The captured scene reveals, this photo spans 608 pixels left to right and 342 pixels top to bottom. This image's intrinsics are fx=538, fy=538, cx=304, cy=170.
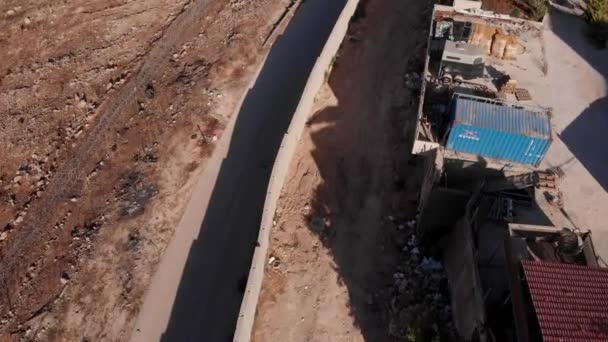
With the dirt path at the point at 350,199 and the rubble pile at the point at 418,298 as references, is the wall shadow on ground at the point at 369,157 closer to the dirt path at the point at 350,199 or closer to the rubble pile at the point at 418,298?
the dirt path at the point at 350,199

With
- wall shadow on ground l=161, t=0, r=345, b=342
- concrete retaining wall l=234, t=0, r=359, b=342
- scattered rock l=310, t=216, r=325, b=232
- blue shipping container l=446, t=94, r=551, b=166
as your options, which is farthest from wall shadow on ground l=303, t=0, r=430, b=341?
blue shipping container l=446, t=94, r=551, b=166

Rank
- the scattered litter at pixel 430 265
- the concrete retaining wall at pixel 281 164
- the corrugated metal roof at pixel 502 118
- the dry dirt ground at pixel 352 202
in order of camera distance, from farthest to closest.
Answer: the scattered litter at pixel 430 265, the dry dirt ground at pixel 352 202, the corrugated metal roof at pixel 502 118, the concrete retaining wall at pixel 281 164

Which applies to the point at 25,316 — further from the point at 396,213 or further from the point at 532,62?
the point at 532,62

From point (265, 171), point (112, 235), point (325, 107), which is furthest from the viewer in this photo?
point (325, 107)

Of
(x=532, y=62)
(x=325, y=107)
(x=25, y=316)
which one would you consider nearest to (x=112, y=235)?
(x=25, y=316)

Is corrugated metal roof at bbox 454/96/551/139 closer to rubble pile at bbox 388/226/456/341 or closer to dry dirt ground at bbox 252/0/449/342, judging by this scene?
dry dirt ground at bbox 252/0/449/342

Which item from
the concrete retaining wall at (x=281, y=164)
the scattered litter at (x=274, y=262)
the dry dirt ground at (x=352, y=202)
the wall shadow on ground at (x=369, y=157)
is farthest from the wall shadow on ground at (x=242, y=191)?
the wall shadow on ground at (x=369, y=157)

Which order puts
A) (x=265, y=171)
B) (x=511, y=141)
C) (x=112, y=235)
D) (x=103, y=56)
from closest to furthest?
1. (x=511, y=141)
2. (x=112, y=235)
3. (x=265, y=171)
4. (x=103, y=56)
